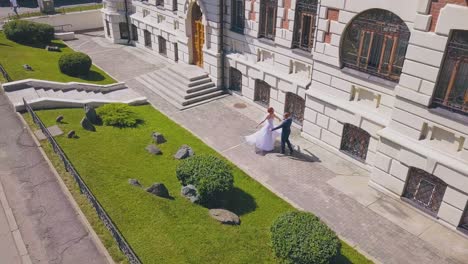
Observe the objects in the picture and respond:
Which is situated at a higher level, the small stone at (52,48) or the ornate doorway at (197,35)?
the ornate doorway at (197,35)

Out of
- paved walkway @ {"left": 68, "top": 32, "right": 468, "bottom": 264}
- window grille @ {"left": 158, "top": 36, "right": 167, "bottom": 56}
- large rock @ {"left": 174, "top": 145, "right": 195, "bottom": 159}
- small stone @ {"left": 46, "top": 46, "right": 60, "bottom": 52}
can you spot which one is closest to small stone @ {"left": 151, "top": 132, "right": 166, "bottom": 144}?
large rock @ {"left": 174, "top": 145, "right": 195, "bottom": 159}

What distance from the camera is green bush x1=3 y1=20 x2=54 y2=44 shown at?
93.1 ft

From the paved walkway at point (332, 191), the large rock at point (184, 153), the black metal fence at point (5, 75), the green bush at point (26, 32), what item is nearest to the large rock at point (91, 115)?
the paved walkway at point (332, 191)

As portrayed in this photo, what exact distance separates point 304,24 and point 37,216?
43.2 feet

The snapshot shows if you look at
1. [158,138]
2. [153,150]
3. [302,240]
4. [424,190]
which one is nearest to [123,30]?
[158,138]

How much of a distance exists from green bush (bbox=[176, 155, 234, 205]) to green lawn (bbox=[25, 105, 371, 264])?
1.78 ft

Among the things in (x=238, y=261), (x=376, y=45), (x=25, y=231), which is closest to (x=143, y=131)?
(x=25, y=231)

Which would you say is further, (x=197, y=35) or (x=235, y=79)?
(x=197, y=35)

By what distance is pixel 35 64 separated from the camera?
24.6m

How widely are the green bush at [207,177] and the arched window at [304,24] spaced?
7.59 m

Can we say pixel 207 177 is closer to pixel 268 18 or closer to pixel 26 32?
pixel 268 18

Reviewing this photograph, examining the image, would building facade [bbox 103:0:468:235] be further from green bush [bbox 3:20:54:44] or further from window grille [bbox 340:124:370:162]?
green bush [bbox 3:20:54:44]

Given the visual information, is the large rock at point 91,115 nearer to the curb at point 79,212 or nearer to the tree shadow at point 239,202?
the curb at point 79,212

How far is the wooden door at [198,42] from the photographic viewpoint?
23.7m
